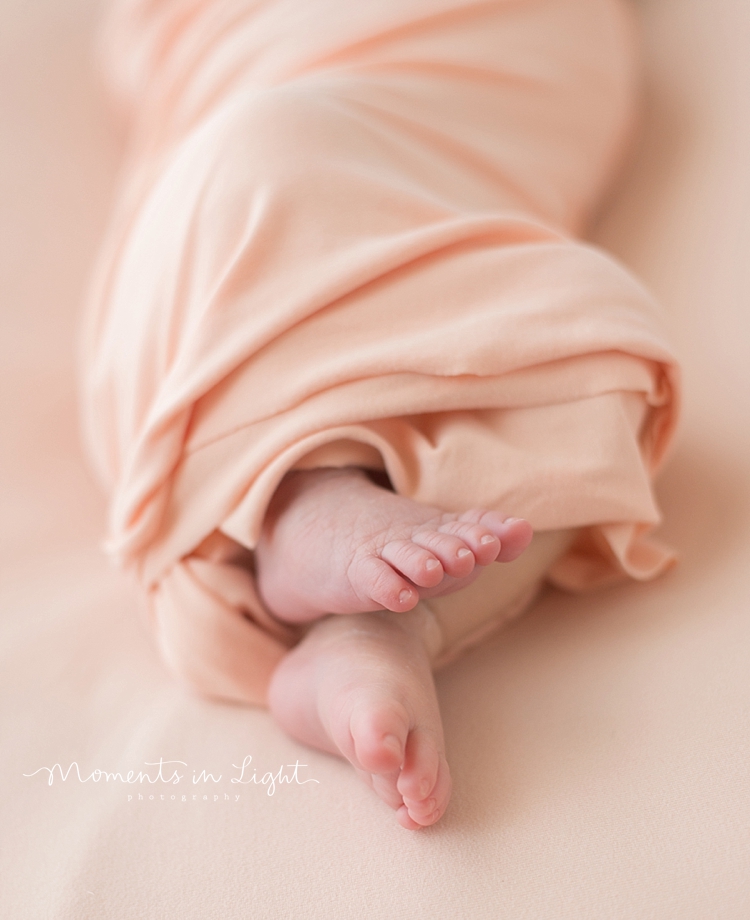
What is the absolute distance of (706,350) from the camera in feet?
3.01

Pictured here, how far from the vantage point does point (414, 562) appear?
19.6 inches

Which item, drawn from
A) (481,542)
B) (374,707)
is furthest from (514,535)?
(374,707)

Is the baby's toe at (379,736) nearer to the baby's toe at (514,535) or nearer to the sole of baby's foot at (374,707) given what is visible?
the sole of baby's foot at (374,707)

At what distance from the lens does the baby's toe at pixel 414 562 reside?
0.49 m

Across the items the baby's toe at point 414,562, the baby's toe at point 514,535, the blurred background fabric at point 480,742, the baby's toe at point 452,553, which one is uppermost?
the baby's toe at point 514,535

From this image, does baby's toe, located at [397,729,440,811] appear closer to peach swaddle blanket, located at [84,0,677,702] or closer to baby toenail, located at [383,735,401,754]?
baby toenail, located at [383,735,401,754]

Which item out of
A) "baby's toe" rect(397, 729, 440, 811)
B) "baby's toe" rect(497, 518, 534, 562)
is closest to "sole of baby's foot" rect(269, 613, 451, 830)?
"baby's toe" rect(397, 729, 440, 811)

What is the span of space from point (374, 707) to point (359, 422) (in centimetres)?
21

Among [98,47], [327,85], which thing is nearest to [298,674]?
[327,85]

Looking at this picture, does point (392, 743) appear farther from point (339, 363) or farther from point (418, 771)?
point (339, 363)

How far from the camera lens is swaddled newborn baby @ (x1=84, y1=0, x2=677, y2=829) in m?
0.55

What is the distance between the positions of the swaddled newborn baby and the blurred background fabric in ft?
0.11

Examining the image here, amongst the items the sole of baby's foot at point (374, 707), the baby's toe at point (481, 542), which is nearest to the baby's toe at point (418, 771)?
the sole of baby's foot at point (374, 707)

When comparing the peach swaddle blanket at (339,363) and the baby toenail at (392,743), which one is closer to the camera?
Result: the baby toenail at (392,743)
